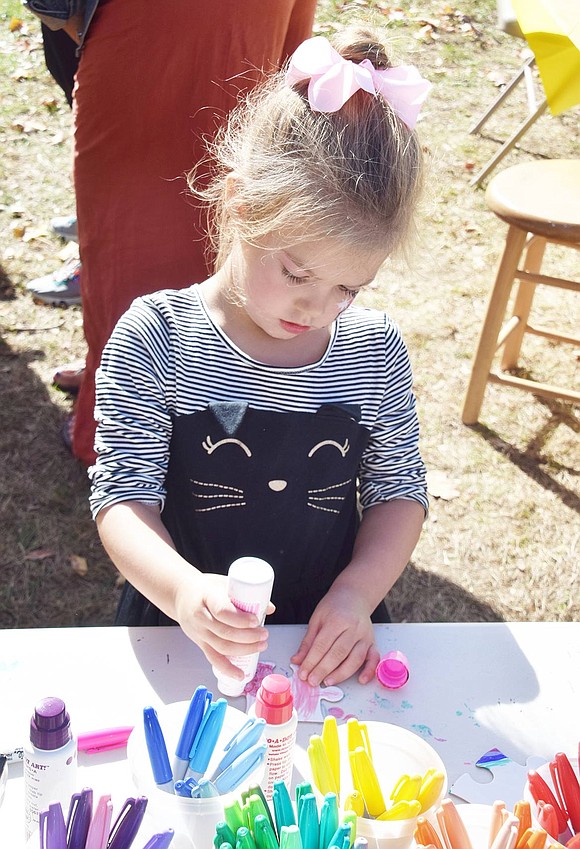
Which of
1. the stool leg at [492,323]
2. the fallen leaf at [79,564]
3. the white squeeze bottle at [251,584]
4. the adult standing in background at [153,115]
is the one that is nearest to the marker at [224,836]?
the white squeeze bottle at [251,584]

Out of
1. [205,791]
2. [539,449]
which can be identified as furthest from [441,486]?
[205,791]

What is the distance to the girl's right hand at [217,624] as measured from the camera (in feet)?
3.22

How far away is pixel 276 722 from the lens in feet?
2.86

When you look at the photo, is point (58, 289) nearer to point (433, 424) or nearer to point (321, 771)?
point (433, 424)

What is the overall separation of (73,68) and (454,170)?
8.21 feet

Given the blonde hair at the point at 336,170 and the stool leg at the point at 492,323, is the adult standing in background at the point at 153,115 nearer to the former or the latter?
the blonde hair at the point at 336,170

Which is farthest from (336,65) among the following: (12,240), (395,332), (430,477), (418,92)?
(12,240)

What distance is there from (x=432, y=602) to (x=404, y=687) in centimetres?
135

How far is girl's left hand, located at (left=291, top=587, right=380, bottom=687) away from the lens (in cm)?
112

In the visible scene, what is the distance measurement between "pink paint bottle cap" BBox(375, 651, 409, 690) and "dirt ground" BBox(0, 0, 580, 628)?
1.94 feet

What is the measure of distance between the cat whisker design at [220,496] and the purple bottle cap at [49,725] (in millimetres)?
617

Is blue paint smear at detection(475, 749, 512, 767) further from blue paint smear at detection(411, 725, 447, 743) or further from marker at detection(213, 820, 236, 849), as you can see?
marker at detection(213, 820, 236, 849)

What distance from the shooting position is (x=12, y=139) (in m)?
4.23

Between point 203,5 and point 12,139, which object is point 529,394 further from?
point 12,139
